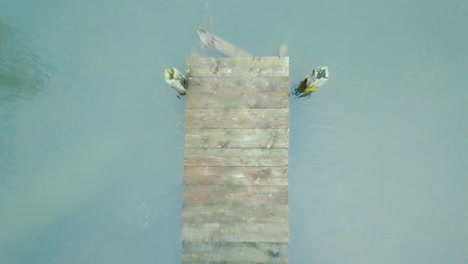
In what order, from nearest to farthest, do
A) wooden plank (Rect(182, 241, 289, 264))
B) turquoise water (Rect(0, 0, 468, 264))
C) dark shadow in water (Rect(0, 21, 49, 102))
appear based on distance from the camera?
wooden plank (Rect(182, 241, 289, 264))
turquoise water (Rect(0, 0, 468, 264))
dark shadow in water (Rect(0, 21, 49, 102))

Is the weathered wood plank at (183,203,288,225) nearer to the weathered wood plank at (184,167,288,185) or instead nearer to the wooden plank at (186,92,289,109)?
the weathered wood plank at (184,167,288,185)

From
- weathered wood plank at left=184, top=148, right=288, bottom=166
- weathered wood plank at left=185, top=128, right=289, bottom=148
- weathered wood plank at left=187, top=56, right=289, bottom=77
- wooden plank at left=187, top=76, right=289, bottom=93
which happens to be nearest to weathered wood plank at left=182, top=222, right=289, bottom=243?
weathered wood plank at left=184, top=148, right=288, bottom=166

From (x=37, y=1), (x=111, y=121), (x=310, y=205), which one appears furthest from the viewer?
(x=37, y=1)

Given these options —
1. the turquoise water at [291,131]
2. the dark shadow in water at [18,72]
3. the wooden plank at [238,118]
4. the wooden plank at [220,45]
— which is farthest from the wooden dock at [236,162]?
the dark shadow in water at [18,72]

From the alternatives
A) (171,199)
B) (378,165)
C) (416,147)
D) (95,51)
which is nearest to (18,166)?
(95,51)

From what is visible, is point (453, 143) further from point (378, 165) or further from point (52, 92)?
point (52, 92)

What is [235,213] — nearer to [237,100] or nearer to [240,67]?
[237,100]

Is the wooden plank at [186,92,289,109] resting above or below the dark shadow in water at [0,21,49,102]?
below
